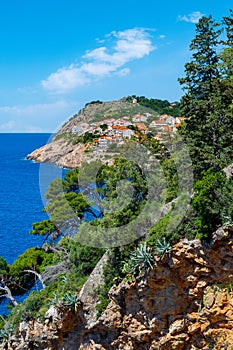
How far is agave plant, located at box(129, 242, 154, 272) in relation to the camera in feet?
41.9

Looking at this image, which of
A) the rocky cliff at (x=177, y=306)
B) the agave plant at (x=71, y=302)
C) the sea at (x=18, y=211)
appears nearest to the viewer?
the rocky cliff at (x=177, y=306)

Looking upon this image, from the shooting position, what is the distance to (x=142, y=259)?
12914 mm

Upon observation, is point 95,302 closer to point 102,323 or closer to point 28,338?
point 102,323

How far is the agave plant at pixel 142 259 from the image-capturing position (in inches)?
502

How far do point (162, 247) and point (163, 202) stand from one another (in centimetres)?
533

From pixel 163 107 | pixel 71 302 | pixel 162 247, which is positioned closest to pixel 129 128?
pixel 71 302

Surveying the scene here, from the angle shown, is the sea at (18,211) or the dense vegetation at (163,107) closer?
the sea at (18,211)

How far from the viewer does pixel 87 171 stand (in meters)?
27.8

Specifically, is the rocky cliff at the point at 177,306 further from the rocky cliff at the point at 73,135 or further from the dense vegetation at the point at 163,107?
the dense vegetation at the point at 163,107

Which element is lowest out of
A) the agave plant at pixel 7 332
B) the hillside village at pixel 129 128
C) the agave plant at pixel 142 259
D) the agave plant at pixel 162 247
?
the agave plant at pixel 7 332

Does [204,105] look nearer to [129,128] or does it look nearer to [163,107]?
[129,128]

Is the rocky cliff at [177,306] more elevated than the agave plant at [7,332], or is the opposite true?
the rocky cliff at [177,306]

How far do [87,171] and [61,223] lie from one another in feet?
13.8

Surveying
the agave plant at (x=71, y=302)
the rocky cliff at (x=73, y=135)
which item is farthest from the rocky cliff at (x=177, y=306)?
the rocky cliff at (x=73, y=135)
